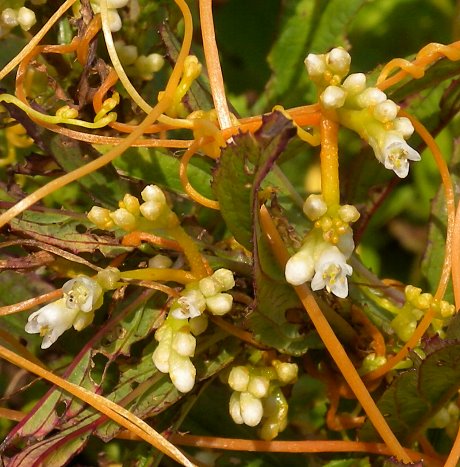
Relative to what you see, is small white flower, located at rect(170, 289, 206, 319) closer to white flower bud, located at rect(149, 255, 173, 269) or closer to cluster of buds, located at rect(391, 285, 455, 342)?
white flower bud, located at rect(149, 255, 173, 269)

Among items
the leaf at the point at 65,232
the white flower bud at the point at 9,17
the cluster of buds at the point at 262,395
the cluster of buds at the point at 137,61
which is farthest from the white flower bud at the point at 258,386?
the white flower bud at the point at 9,17

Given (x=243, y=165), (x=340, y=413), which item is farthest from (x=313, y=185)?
(x=243, y=165)

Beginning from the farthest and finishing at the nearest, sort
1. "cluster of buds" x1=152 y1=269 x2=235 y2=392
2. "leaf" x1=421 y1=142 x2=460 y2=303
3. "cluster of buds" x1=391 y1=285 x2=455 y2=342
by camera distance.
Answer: "leaf" x1=421 y1=142 x2=460 y2=303 → "cluster of buds" x1=391 y1=285 x2=455 y2=342 → "cluster of buds" x1=152 y1=269 x2=235 y2=392

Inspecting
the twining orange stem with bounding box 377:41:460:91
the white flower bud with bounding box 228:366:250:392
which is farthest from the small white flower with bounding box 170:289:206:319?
the twining orange stem with bounding box 377:41:460:91

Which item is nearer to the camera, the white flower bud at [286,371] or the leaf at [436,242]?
the white flower bud at [286,371]

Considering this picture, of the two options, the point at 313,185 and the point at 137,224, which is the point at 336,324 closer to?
the point at 137,224

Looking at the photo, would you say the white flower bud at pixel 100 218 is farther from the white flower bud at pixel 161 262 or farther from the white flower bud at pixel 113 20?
the white flower bud at pixel 113 20
